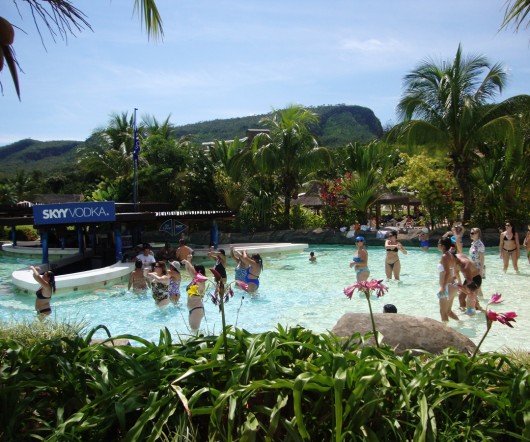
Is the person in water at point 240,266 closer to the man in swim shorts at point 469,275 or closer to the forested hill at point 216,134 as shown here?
the man in swim shorts at point 469,275

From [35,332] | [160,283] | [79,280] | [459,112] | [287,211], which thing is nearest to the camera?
[35,332]

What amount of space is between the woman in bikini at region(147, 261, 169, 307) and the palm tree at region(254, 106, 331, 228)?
16590mm

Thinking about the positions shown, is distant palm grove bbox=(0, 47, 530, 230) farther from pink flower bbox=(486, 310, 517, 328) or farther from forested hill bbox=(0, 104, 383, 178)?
forested hill bbox=(0, 104, 383, 178)

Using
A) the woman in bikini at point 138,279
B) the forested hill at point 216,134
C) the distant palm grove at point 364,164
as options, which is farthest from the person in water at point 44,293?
the forested hill at point 216,134

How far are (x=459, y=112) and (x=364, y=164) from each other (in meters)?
6.03

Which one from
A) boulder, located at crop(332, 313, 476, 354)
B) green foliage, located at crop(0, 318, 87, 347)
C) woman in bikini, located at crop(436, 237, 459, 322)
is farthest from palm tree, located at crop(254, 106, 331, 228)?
green foliage, located at crop(0, 318, 87, 347)

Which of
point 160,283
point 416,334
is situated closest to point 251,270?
point 160,283

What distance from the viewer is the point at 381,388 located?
2500mm

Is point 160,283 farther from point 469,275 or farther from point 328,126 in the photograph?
point 328,126

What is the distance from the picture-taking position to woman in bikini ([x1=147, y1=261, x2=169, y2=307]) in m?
10.4

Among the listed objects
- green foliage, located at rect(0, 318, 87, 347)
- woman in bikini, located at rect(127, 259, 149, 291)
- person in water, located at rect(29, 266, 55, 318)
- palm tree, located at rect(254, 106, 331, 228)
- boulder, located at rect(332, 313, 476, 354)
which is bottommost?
woman in bikini, located at rect(127, 259, 149, 291)

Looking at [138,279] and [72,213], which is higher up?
[72,213]

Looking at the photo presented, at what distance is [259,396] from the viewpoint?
2.60m

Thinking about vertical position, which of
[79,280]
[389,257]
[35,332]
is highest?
[35,332]
